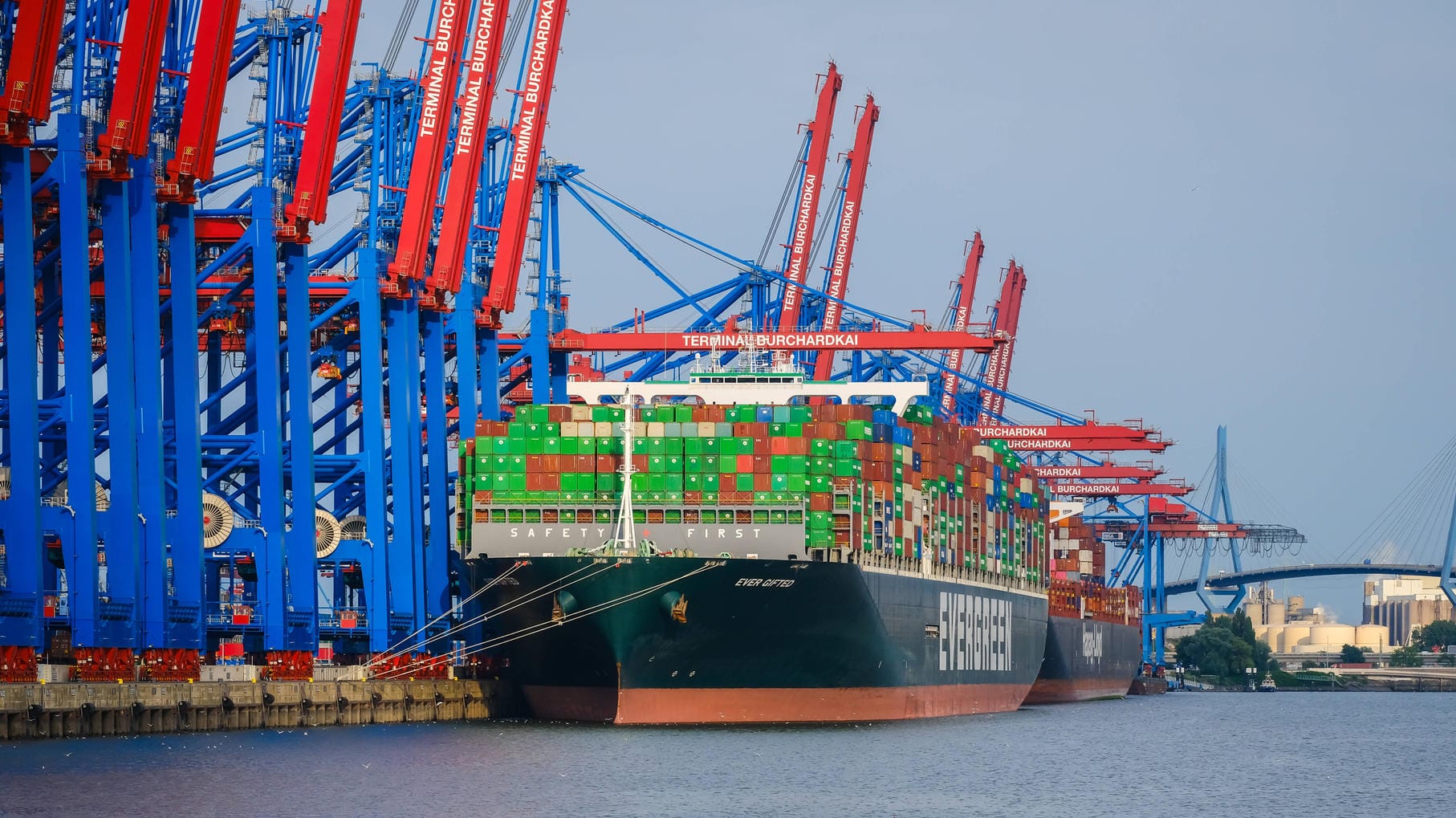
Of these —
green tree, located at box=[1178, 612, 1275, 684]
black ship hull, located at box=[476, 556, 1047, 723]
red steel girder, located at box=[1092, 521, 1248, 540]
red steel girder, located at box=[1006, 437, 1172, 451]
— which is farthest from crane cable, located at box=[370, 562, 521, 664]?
green tree, located at box=[1178, 612, 1275, 684]

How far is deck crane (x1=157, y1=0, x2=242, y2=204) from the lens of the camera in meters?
49.5

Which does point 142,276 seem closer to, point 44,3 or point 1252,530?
point 44,3

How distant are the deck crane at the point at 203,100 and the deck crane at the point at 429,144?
9142 millimetres

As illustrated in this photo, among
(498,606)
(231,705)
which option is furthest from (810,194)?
(231,705)

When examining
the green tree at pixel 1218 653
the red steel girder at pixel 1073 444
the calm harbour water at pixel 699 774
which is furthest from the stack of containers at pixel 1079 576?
the green tree at pixel 1218 653

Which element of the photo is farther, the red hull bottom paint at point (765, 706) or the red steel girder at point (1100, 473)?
the red steel girder at point (1100, 473)

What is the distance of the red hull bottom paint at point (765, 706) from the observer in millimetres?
52188

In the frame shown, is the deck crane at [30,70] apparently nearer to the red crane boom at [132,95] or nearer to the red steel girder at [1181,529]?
the red crane boom at [132,95]

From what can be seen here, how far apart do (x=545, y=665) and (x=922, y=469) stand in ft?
45.1

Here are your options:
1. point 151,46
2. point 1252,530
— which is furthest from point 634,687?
point 1252,530

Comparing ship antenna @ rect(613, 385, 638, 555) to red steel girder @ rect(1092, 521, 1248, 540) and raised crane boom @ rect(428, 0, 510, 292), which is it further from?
red steel girder @ rect(1092, 521, 1248, 540)

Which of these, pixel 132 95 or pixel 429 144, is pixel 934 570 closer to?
pixel 429 144

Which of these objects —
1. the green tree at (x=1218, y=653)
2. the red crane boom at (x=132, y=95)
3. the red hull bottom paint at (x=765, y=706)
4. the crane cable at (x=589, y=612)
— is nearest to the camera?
the red crane boom at (x=132, y=95)

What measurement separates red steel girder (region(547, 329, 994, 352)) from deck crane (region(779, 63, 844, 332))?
14.8 m
